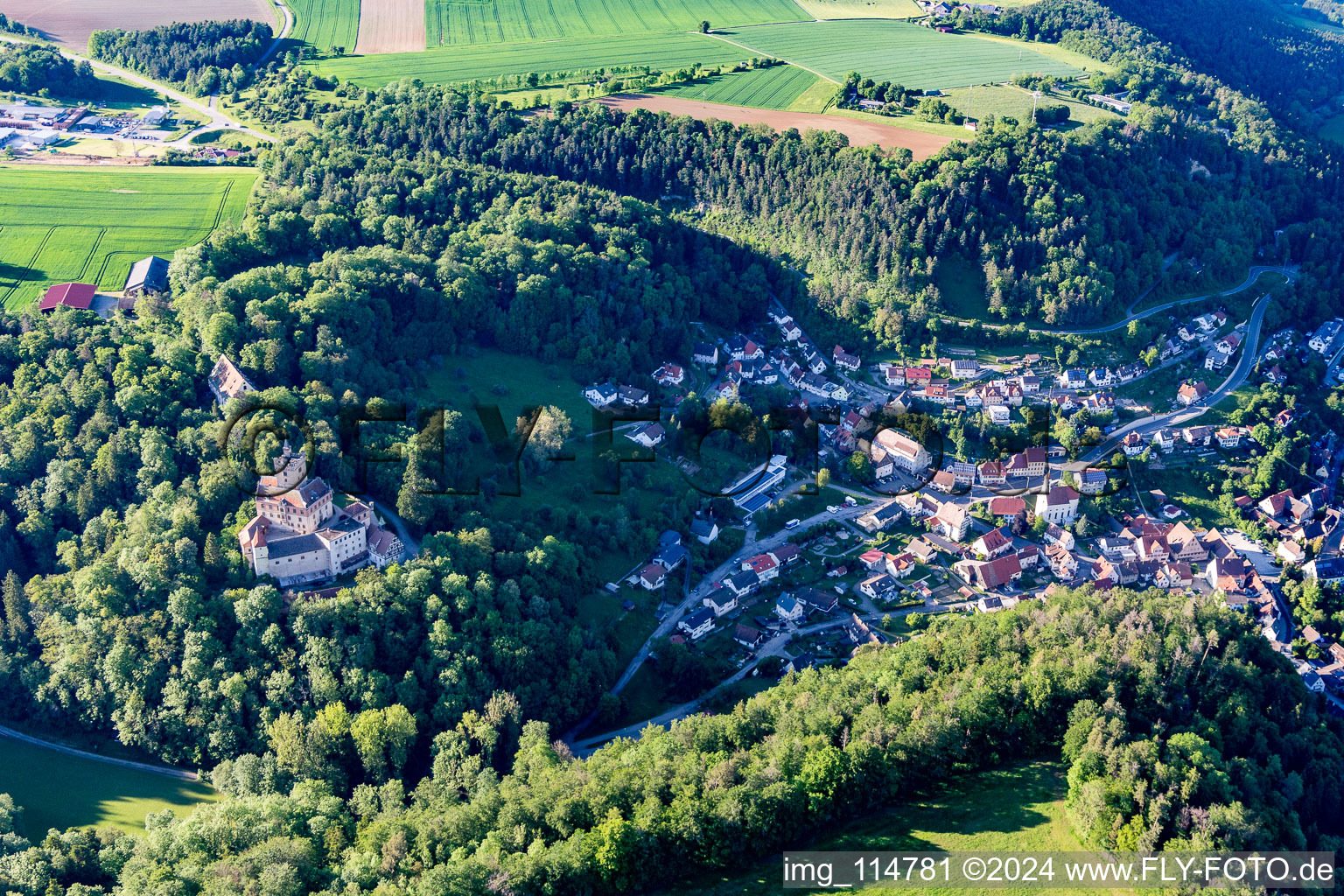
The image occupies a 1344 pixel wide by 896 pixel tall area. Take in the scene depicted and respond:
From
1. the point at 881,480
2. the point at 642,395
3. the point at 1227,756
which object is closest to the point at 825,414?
the point at 881,480

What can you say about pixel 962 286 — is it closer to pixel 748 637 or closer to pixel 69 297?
pixel 748 637

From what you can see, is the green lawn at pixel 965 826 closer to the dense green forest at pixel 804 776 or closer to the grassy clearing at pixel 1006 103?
the dense green forest at pixel 804 776

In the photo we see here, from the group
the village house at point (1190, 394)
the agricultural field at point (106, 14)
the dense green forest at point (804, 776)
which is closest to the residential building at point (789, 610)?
the dense green forest at point (804, 776)

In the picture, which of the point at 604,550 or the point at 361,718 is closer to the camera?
the point at 361,718

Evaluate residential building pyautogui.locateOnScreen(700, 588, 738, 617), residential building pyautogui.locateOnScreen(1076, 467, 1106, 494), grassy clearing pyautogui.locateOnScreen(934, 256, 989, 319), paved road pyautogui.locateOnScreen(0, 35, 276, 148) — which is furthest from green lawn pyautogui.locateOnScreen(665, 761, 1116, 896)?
paved road pyautogui.locateOnScreen(0, 35, 276, 148)

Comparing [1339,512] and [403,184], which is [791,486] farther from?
[403,184]

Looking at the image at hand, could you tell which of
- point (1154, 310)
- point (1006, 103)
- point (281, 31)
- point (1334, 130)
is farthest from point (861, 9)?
point (1154, 310)
